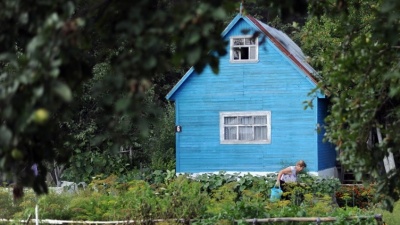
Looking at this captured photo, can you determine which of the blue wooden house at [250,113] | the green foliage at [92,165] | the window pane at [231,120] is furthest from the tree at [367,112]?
the green foliage at [92,165]

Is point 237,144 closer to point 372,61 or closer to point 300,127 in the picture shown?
point 300,127

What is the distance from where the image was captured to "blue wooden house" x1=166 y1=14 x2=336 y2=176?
21.2 meters

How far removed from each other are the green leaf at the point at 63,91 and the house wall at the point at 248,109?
1829 cm

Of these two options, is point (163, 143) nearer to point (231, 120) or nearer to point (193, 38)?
point (231, 120)

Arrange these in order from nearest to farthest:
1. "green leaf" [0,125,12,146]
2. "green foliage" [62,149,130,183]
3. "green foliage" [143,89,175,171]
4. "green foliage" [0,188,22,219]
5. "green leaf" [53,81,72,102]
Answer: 1. "green leaf" [53,81,72,102]
2. "green leaf" [0,125,12,146]
3. "green foliage" [0,188,22,219]
4. "green foliage" [62,149,130,183]
5. "green foliage" [143,89,175,171]

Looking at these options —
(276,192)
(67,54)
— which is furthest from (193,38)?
(276,192)

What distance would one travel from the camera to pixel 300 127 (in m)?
21.2

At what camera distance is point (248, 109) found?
21.8 m

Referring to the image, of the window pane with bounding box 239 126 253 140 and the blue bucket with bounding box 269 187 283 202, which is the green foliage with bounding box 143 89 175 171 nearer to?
the window pane with bounding box 239 126 253 140

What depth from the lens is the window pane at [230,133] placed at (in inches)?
862

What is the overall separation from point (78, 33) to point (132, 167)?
21489 millimetres

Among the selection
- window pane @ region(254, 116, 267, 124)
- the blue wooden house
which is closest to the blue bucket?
the blue wooden house

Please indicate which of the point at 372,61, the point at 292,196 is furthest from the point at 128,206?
the point at 372,61

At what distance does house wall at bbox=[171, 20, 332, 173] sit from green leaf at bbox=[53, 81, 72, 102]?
720 inches
